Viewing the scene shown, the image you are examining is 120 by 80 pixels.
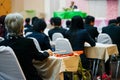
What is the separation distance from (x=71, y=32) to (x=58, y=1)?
7.13 metres

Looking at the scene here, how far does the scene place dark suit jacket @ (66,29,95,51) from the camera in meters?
4.40

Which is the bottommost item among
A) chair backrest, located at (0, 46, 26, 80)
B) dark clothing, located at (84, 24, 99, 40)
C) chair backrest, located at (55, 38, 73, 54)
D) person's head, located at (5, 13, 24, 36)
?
dark clothing, located at (84, 24, 99, 40)

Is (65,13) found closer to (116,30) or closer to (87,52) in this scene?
(116,30)

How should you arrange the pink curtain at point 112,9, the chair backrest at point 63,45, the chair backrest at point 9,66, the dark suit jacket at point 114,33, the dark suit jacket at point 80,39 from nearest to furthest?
the chair backrest at point 9,66 → the chair backrest at point 63,45 → the dark suit jacket at point 80,39 → the dark suit jacket at point 114,33 → the pink curtain at point 112,9

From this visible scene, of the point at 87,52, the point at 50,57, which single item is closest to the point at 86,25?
the point at 87,52

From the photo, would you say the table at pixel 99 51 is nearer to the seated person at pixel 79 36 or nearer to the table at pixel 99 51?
the table at pixel 99 51

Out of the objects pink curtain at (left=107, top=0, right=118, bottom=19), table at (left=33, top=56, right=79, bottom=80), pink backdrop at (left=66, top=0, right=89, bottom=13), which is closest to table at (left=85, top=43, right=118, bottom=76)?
table at (left=33, top=56, right=79, bottom=80)

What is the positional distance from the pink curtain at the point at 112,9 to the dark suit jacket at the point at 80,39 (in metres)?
6.30

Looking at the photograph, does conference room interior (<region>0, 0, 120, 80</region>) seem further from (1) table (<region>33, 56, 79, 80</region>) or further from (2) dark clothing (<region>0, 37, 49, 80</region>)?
(2) dark clothing (<region>0, 37, 49, 80</region>)

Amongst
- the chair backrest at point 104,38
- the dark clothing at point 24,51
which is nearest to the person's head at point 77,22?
the chair backrest at point 104,38

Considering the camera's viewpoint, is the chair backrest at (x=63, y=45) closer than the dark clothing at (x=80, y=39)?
Yes

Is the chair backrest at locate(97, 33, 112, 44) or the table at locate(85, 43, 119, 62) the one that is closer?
the table at locate(85, 43, 119, 62)

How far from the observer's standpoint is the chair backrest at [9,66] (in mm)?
2391

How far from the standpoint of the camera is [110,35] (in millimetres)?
5711
